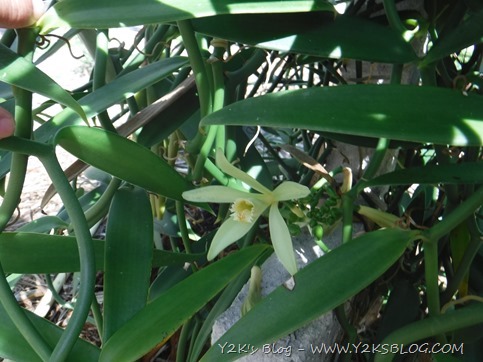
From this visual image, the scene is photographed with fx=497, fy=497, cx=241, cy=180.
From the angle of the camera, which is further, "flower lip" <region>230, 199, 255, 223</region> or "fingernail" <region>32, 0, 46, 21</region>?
"flower lip" <region>230, 199, 255, 223</region>

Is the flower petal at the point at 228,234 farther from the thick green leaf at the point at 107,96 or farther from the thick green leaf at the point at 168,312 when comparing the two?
the thick green leaf at the point at 107,96

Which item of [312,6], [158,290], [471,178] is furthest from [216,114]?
[158,290]

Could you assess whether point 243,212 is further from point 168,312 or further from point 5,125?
point 5,125

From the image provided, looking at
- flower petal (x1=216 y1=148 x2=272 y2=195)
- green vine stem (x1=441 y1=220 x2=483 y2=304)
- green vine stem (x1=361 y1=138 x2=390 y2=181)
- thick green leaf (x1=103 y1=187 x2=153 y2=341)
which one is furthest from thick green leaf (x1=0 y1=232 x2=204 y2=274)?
green vine stem (x1=441 y1=220 x2=483 y2=304)

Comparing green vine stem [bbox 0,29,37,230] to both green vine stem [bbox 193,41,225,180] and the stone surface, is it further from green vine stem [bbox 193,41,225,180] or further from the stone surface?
the stone surface

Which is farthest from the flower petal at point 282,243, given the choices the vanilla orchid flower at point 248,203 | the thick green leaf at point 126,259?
the thick green leaf at point 126,259

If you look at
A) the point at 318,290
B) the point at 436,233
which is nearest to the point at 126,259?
the point at 318,290

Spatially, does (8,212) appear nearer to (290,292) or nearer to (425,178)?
(290,292)
